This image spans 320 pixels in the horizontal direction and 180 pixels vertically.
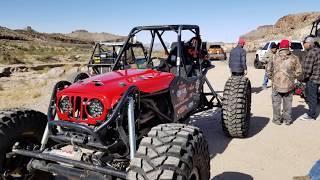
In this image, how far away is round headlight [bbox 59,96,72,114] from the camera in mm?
4502

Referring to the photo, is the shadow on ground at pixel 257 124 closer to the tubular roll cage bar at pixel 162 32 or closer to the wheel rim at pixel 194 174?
the tubular roll cage bar at pixel 162 32

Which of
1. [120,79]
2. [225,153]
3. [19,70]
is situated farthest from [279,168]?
[19,70]

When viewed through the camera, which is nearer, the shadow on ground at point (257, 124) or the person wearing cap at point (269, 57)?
the shadow on ground at point (257, 124)

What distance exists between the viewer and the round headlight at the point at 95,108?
14.2 feet

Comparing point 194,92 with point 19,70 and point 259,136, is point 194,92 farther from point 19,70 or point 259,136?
point 19,70

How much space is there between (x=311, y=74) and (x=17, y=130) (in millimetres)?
6386

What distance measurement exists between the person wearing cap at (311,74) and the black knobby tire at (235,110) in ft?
7.23

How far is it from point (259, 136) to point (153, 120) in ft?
9.63

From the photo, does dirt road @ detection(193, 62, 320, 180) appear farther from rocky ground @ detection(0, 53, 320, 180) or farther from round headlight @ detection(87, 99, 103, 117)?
round headlight @ detection(87, 99, 103, 117)

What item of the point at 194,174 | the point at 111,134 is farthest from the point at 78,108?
the point at 194,174

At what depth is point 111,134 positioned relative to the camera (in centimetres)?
449

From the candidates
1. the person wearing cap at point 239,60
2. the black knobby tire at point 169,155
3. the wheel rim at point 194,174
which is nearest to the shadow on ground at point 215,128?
the wheel rim at point 194,174

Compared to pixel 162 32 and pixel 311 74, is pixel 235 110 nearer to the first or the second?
pixel 162 32

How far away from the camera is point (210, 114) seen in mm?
9742
